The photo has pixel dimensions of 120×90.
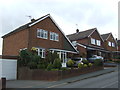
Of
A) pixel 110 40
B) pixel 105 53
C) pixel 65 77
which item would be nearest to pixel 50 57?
pixel 65 77

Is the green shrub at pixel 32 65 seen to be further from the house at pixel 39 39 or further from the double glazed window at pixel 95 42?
the double glazed window at pixel 95 42

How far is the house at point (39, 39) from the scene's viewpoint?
2444 centimetres

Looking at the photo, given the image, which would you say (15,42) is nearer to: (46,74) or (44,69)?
(44,69)

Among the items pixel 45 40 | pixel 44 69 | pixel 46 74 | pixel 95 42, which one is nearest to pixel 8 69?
pixel 44 69

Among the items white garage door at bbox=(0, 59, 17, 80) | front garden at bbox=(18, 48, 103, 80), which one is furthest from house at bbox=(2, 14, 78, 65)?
front garden at bbox=(18, 48, 103, 80)

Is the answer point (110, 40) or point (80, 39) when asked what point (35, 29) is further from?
point (110, 40)

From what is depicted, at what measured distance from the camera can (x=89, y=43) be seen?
3756cm

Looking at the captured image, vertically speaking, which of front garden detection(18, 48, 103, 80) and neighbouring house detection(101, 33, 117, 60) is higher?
neighbouring house detection(101, 33, 117, 60)

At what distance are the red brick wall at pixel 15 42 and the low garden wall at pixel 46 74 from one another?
5352 millimetres

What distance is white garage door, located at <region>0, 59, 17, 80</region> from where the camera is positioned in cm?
1981

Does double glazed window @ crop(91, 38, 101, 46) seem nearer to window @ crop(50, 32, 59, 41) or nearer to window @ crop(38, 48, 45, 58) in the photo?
window @ crop(50, 32, 59, 41)

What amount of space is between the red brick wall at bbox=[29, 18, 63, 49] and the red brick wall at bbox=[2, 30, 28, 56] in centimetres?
98

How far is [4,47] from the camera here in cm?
2908

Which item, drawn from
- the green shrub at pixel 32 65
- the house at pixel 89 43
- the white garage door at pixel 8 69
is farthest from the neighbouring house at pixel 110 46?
the white garage door at pixel 8 69
